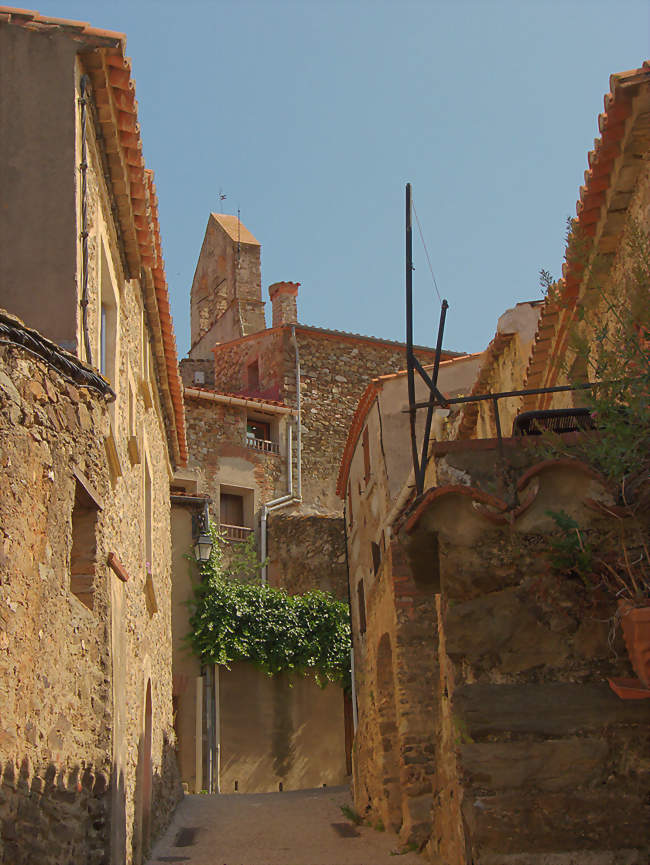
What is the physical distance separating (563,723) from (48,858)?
10.4ft

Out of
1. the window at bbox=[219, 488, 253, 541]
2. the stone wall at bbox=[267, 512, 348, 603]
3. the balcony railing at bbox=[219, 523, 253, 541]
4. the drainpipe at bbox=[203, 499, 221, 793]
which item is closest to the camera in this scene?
the drainpipe at bbox=[203, 499, 221, 793]

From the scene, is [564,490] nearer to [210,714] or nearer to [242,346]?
[210,714]

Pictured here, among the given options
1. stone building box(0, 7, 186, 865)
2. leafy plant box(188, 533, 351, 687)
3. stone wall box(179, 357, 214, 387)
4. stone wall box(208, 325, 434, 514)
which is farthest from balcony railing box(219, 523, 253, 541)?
stone building box(0, 7, 186, 865)

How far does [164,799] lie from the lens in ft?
41.6

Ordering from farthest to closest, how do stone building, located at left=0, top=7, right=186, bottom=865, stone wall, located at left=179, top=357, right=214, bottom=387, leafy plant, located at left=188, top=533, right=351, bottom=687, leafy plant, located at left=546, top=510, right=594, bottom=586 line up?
stone wall, located at left=179, top=357, right=214, bottom=387, leafy plant, located at left=188, top=533, right=351, bottom=687, stone building, located at left=0, top=7, right=186, bottom=865, leafy plant, located at left=546, top=510, right=594, bottom=586

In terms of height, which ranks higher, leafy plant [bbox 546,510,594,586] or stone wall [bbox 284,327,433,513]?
stone wall [bbox 284,327,433,513]

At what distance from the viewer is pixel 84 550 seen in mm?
7734

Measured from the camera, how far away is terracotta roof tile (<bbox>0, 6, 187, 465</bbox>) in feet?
26.3

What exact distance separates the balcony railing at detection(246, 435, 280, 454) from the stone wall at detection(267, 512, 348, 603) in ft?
8.12

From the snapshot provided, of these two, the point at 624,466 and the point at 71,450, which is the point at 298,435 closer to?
the point at 71,450

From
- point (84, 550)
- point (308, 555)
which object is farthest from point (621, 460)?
point (308, 555)

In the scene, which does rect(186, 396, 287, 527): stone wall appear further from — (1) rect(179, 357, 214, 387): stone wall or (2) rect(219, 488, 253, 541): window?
(1) rect(179, 357, 214, 387): stone wall

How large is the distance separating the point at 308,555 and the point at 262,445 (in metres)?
3.77

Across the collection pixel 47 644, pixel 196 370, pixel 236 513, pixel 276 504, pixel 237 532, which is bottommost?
pixel 47 644
